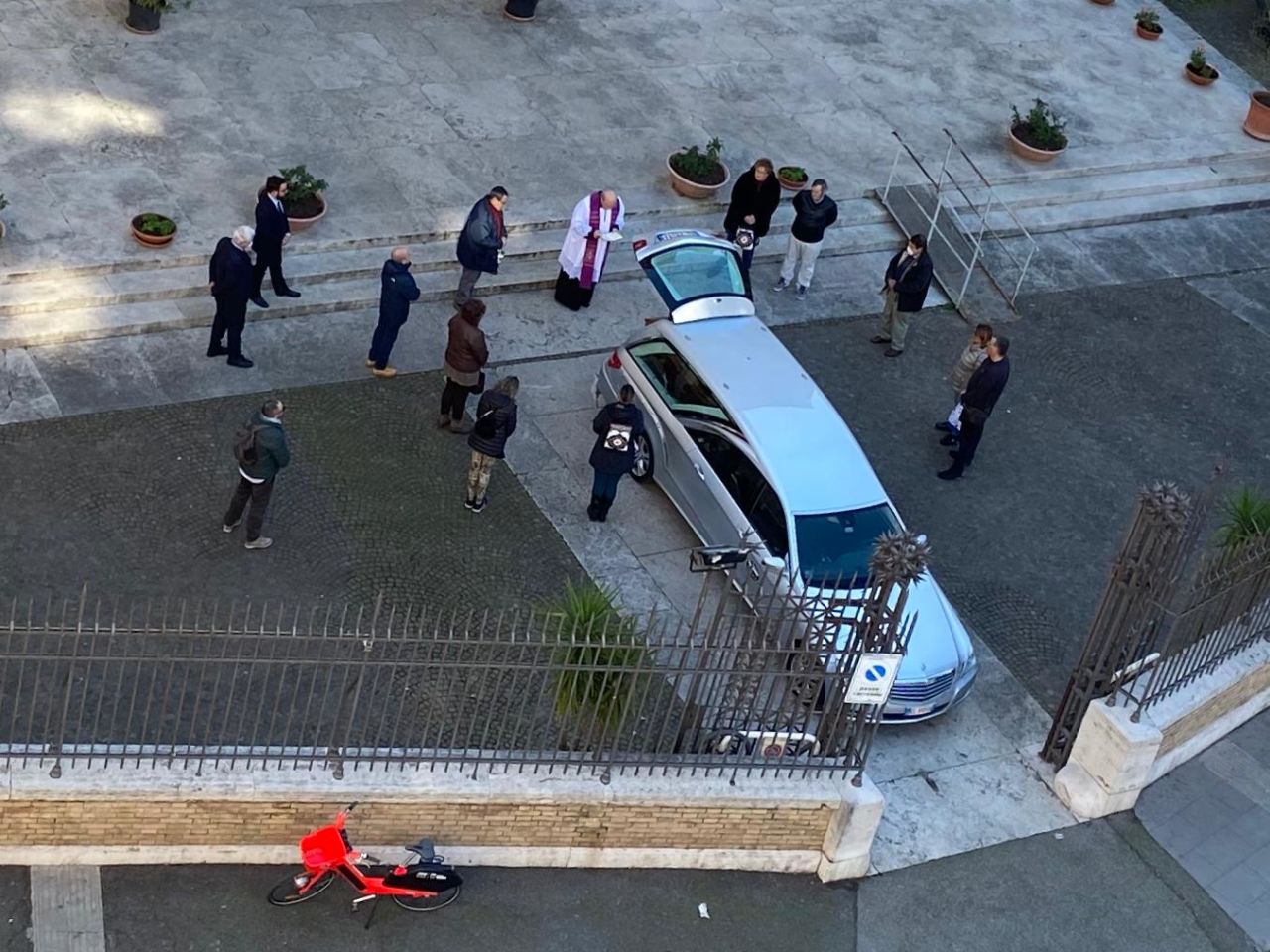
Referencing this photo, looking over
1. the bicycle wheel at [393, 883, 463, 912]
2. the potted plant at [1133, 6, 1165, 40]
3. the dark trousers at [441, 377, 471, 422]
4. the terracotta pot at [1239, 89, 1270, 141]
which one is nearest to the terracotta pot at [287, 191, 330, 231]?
the dark trousers at [441, 377, 471, 422]

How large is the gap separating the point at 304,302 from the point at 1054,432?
7480 millimetres

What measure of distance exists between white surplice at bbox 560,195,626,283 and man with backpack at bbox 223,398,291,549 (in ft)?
15.2

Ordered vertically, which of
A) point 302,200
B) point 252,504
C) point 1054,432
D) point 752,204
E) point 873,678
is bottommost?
point 1054,432

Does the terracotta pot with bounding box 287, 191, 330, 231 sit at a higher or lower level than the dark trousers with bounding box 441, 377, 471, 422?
higher

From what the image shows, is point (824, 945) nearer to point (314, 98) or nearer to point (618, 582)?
point (618, 582)

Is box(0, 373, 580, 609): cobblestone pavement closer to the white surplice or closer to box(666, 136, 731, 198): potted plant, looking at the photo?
the white surplice

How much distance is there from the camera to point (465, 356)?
16672 mm

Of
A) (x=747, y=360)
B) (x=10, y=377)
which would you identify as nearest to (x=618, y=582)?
(x=747, y=360)

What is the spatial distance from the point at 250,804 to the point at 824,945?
159 inches

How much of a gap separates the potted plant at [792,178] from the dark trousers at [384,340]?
5432 mm

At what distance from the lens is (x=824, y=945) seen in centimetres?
1300

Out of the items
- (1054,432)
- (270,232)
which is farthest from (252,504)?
(1054,432)

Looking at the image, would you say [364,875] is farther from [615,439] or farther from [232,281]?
[232,281]

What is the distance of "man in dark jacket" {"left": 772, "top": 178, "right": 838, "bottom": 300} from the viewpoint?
1941 cm
